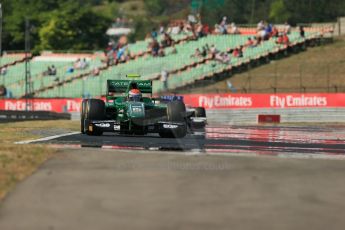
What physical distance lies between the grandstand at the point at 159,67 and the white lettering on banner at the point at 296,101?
8.23 metres

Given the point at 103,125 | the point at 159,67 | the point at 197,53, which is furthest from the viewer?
the point at 159,67

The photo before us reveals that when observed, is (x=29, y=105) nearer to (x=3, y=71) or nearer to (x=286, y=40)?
(x=3, y=71)

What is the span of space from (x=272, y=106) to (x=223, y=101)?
3.14 metres

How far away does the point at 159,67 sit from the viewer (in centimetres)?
4966

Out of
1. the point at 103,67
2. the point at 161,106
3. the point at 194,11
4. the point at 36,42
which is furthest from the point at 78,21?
the point at 161,106

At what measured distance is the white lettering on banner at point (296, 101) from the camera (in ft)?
124

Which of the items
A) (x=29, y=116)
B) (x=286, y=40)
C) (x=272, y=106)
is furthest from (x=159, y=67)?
(x=29, y=116)

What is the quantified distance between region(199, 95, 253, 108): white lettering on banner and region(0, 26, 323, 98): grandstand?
5.27m

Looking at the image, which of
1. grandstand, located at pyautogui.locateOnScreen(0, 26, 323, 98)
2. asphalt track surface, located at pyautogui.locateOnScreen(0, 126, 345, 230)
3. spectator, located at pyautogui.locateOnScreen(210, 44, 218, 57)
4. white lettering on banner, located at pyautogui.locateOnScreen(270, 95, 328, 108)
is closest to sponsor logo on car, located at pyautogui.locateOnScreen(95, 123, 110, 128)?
asphalt track surface, located at pyautogui.locateOnScreen(0, 126, 345, 230)

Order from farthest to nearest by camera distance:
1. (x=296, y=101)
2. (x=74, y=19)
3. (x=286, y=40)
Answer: (x=74, y=19)
(x=286, y=40)
(x=296, y=101)

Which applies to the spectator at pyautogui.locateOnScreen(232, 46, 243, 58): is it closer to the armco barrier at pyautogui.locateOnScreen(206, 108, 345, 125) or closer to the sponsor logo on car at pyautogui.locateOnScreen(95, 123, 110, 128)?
the armco barrier at pyautogui.locateOnScreen(206, 108, 345, 125)

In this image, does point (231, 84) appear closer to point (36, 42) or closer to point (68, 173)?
point (68, 173)

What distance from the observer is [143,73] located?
49.5m

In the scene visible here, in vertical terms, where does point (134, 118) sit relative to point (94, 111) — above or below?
below
